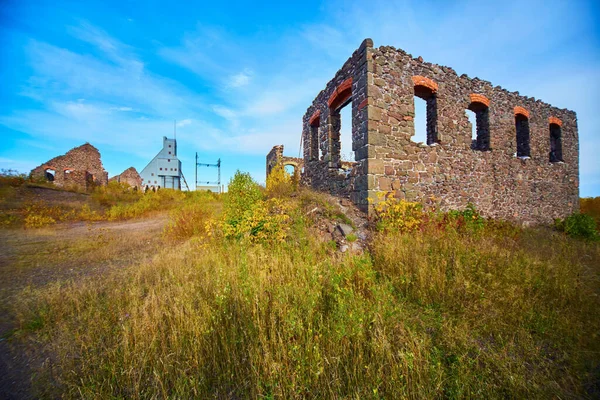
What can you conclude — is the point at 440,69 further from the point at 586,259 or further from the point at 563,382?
the point at 563,382

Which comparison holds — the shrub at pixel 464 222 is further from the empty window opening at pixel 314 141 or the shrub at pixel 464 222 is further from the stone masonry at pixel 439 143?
the empty window opening at pixel 314 141

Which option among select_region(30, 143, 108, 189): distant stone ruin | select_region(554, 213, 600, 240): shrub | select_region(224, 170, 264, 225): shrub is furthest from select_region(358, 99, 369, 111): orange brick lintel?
select_region(30, 143, 108, 189): distant stone ruin

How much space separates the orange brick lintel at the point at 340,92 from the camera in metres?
6.41

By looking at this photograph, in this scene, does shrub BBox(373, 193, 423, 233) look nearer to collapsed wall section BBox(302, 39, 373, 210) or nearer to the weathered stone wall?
collapsed wall section BBox(302, 39, 373, 210)

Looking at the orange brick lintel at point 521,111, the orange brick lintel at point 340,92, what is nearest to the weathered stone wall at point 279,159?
the orange brick lintel at point 340,92

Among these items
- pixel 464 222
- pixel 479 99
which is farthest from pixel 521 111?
pixel 464 222

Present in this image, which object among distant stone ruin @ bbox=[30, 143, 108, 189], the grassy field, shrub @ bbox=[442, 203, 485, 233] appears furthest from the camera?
distant stone ruin @ bbox=[30, 143, 108, 189]

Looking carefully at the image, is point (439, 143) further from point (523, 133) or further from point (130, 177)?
point (130, 177)

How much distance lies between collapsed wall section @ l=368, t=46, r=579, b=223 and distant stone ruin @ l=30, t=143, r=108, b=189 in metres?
22.4

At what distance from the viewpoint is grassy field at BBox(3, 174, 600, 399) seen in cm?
152

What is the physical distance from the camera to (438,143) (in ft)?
21.4

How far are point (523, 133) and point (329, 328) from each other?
11.7 metres

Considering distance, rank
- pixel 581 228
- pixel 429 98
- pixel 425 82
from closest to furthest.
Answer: pixel 425 82 → pixel 429 98 → pixel 581 228

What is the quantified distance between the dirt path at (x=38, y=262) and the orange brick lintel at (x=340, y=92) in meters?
6.82
